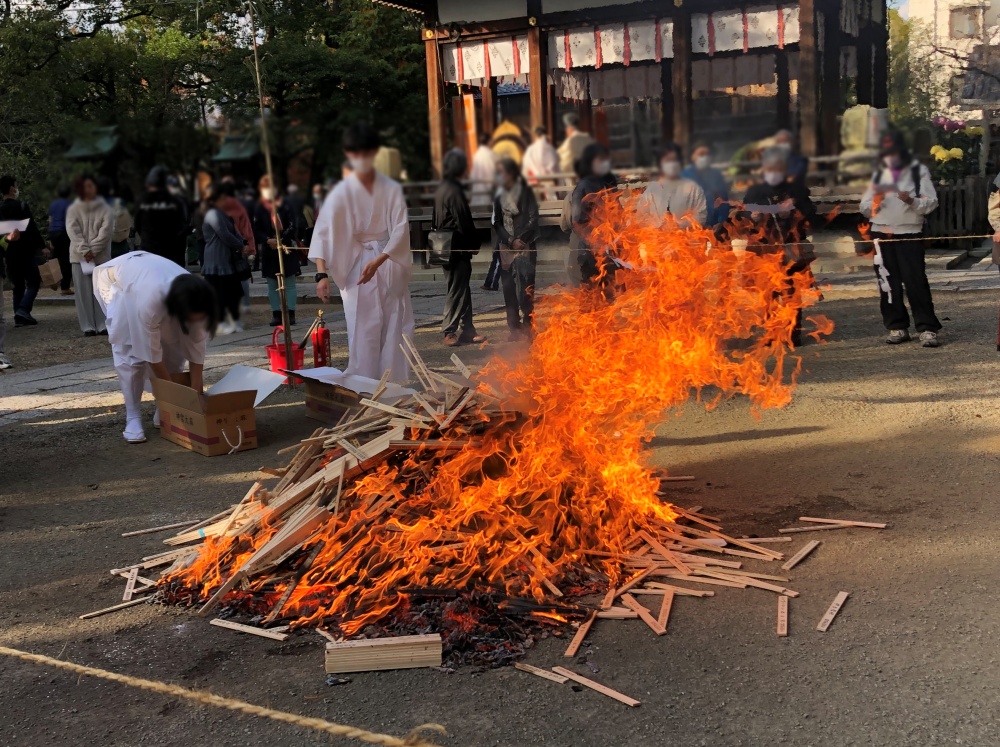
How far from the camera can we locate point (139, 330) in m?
6.86

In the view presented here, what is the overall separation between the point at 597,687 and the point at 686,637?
1.92ft

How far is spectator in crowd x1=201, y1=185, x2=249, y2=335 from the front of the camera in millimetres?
3014

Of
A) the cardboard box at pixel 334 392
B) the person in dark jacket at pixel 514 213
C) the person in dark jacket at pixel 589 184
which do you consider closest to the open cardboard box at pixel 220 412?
the cardboard box at pixel 334 392

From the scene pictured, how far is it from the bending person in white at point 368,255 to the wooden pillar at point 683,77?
973 millimetres

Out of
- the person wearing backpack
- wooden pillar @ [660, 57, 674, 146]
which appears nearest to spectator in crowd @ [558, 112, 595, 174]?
wooden pillar @ [660, 57, 674, 146]

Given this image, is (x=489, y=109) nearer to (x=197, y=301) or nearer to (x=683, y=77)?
(x=683, y=77)

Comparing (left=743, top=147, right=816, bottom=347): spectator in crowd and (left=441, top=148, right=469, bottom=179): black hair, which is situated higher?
(left=441, top=148, right=469, bottom=179): black hair

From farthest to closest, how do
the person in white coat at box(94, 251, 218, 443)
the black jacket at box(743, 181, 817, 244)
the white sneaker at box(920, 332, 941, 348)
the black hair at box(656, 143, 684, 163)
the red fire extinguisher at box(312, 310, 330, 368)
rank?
the white sneaker at box(920, 332, 941, 348) < the red fire extinguisher at box(312, 310, 330, 368) < the person in white coat at box(94, 251, 218, 443) < the black jacket at box(743, 181, 817, 244) < the black hair at box(656, 143, 684, 163)

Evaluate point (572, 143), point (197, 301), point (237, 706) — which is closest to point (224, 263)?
point (197, 301)

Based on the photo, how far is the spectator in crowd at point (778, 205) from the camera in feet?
11.3

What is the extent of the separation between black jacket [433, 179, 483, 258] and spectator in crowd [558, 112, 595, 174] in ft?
1.17

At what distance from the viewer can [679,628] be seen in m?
4.11

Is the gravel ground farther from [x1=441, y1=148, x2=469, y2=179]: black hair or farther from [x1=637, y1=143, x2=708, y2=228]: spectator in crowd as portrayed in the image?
[x1=441, y1=148, x2=469, y2=179]: black hair

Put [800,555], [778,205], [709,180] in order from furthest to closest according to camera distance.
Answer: [800,555], [778,205], [709,180]
